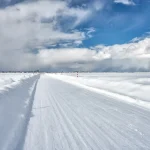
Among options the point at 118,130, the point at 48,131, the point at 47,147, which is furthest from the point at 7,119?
the point at 118,130

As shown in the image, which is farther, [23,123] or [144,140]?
[23,123]

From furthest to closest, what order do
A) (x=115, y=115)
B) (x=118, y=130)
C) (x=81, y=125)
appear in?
(x=115, y=115)
(x=81, y=125)
(x=118, y=130)

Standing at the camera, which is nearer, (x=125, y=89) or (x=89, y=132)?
(x=89, y=132)

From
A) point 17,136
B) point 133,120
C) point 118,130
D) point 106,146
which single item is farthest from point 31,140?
point 133,120

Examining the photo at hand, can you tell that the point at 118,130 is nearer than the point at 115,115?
Yes

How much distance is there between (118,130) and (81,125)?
1351 millimetres

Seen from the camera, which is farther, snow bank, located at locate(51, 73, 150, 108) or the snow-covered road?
snow bank, located at locate(51, 73, 150, 108)

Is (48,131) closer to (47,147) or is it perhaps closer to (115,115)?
(47,147)

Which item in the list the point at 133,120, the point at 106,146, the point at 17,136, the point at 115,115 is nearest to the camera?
the point at 106,146

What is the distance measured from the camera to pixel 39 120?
9.16 m

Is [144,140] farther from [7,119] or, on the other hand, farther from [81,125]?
[7,119]

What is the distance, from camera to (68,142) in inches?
244

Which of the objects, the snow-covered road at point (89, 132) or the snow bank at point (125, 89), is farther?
the snow bank at point (125, 89)

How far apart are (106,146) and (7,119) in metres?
4.01
